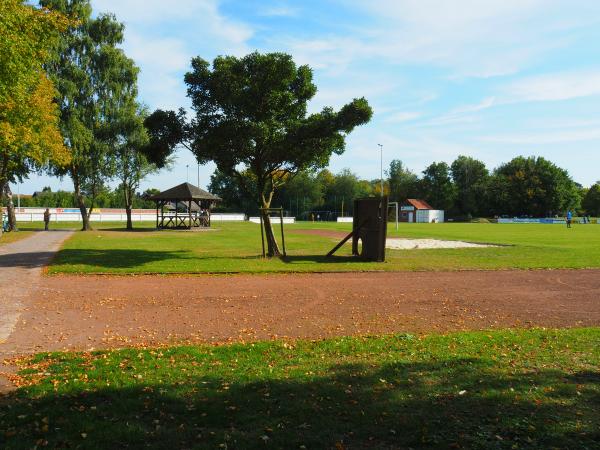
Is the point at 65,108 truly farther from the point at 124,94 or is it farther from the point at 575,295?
the point at 575,295

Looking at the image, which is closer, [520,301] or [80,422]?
[80,422]

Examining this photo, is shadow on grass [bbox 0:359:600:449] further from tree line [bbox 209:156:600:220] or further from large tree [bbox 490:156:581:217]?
large tree [bbox 490:156:581:217]

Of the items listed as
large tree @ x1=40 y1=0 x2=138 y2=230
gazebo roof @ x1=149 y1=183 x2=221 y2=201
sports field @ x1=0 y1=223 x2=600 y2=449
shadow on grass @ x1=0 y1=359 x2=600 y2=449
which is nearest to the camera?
shadow on grass @ x1=0 y1=359 x2=600 y2=449

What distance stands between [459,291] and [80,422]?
33.6 feet

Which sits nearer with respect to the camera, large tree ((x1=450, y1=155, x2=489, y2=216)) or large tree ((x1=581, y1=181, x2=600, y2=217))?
large tree ((x1=450, y1=155, x2=489, y2=216))

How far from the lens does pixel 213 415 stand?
4.58 m

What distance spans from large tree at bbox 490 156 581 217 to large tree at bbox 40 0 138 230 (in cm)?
8496

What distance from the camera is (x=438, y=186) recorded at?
112625 millimetres

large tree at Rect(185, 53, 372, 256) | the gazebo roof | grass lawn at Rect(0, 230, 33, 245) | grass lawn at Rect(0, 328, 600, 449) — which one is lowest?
grass lawn at Rect(0, 328, 600, 449)

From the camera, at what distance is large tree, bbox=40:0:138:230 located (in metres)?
37.1

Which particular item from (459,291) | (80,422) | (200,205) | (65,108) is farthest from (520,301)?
(200,205)

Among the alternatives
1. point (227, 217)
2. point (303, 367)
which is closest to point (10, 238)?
point (303, 367)

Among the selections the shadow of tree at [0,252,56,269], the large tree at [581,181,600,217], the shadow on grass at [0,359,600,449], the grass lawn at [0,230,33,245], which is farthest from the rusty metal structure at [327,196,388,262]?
the large tree at [581,181,600,217]

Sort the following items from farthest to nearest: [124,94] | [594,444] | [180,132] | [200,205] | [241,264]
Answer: [200,205] → [124,94] → [180,132] → [241,264] → [594,444]
